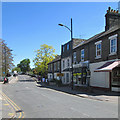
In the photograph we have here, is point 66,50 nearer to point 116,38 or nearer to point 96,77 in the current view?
point 96,77

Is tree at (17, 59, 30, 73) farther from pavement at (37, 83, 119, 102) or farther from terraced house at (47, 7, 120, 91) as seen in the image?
pavement at (37, 83, 119, 102)

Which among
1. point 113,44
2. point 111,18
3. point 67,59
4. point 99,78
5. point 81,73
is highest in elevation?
point 111,18

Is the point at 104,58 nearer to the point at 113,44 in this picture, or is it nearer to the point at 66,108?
the point at 113,44

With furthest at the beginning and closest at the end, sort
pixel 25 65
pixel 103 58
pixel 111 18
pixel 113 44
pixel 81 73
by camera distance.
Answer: pixel 25 65, pixel 81 73, pixel 111 18, pixel 103 58, pixel 113 44

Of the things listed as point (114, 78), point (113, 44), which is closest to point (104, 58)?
point (113, 44)

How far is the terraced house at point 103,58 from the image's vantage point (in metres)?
16.8

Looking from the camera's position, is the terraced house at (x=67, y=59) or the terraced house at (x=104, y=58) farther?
the terraced house at (x=67, y=59)

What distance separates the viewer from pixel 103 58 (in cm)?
1908

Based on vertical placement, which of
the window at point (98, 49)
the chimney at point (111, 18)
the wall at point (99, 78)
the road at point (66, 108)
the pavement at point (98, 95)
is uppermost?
the chimney at point (111, 18)

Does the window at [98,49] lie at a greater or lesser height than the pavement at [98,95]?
greater

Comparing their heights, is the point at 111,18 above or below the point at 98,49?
above

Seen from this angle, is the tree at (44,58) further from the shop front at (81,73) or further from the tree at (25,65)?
the tree at (25,65)

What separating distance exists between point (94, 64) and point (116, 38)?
17.5ft

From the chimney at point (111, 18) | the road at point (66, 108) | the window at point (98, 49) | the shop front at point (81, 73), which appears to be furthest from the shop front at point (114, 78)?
the chimney at point (111, 18)
